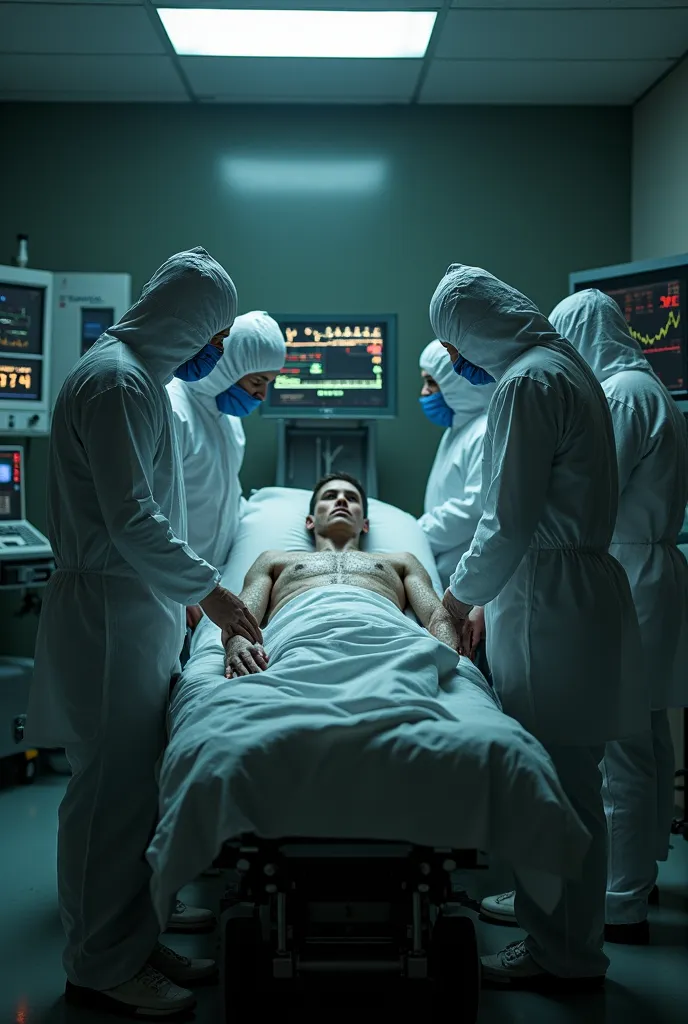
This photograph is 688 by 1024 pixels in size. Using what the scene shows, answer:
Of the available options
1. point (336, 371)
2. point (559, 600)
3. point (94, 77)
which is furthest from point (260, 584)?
point (94, 77)

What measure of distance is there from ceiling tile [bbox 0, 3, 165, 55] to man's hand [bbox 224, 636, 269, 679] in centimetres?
276

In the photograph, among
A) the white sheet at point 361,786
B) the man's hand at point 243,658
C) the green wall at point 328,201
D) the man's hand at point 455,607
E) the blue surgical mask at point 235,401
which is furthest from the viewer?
the green wall at point 328,201

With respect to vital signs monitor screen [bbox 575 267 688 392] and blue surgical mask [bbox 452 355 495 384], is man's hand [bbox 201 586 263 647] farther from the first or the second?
vital signs monitor screen [bbox 575 267 688 392]

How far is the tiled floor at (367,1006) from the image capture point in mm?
2256

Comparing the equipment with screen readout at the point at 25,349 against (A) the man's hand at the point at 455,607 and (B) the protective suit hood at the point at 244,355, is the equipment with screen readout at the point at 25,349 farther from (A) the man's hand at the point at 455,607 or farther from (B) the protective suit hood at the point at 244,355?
(A) the man's hand at the point at 455,607

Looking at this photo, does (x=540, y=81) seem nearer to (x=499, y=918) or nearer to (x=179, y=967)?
(x=499, y=918)

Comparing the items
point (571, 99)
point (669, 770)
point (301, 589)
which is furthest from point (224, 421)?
point (571, 99)

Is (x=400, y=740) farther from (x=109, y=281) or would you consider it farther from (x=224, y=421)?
(x=109, y=281)

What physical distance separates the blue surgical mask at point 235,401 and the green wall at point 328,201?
4.89 ft

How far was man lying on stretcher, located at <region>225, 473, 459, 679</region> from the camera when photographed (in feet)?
9.72

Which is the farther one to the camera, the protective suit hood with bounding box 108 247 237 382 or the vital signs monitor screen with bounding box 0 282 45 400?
the vital signs monitor screen with bounding box 0 282 45 400

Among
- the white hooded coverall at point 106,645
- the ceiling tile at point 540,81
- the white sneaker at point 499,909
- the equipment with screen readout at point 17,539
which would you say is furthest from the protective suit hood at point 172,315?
the ceiling tile at point 540,81

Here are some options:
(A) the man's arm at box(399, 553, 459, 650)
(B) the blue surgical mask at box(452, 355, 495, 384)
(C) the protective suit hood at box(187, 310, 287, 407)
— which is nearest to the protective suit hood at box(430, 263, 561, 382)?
(B) the blue surgical mask at box(452, 355, 495, 384)

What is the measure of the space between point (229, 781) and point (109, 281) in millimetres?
3395
